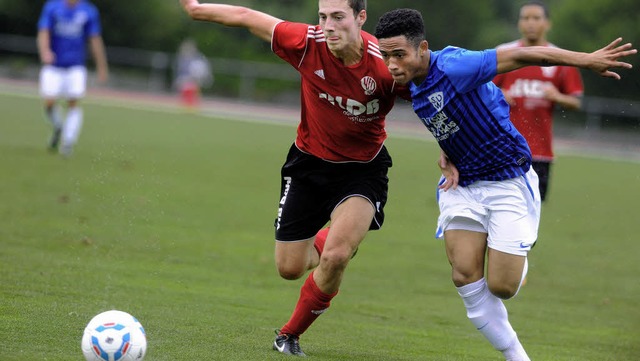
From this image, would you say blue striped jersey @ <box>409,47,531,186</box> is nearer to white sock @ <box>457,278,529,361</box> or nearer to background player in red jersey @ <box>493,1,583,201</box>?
white sock @ <box>457,278,529,361</box>

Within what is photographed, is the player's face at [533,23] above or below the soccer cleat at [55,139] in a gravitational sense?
above

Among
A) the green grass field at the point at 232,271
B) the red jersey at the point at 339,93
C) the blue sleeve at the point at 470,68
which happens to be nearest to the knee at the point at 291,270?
the green grass field at the point at 232,271

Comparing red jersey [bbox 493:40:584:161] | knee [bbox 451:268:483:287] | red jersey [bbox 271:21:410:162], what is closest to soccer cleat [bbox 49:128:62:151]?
red jersey [bbox 493:40:584:161]

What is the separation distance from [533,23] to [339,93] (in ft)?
13.5

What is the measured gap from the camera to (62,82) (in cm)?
1667

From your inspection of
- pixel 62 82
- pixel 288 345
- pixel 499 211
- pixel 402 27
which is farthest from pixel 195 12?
pixel 62 82

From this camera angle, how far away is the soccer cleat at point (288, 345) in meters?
6.21

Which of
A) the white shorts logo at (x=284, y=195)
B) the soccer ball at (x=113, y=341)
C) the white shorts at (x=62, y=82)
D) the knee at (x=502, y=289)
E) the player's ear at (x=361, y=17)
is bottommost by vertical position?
the white shorts at (x=62, y=82)

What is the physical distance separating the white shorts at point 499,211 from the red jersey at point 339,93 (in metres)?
0.69

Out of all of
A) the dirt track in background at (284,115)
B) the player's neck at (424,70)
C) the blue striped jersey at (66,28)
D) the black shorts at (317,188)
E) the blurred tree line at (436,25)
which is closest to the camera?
the player's neck at (424,70)

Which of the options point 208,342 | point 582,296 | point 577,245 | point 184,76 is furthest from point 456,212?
point 184,76

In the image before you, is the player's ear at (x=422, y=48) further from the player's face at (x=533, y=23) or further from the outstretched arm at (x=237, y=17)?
the player's face at (x=533, y=23)

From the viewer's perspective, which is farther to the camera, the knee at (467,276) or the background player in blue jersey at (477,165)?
the knee at (467,276)

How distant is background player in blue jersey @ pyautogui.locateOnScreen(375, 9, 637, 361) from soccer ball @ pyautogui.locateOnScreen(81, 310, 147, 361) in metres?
1.91
